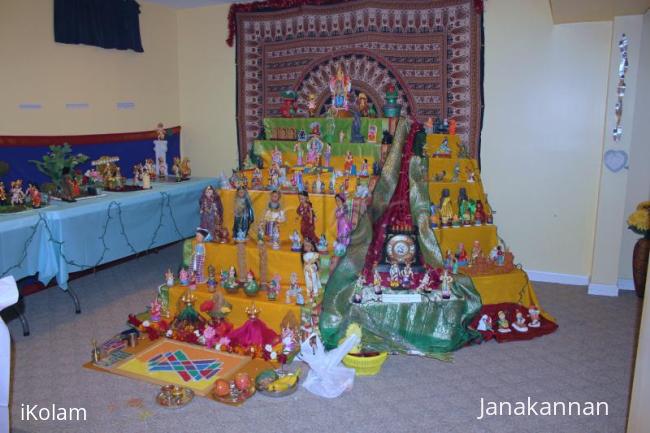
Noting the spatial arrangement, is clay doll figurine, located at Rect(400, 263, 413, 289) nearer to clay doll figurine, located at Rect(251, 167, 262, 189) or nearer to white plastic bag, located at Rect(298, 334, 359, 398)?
white plastic bag, located at Rect(298, 334, 359, 398)

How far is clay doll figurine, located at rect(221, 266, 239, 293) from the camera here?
171 inches

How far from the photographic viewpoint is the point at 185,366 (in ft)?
12.6

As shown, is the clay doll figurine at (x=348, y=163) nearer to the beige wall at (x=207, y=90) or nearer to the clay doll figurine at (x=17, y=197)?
the beige wall at (x=207, y=90)

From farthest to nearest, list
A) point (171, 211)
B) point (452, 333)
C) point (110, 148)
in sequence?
1. point (110, 148)
2. point (171, 211)
3. point (452, 333)

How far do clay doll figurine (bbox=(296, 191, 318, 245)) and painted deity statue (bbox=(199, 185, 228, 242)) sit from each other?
29.1 inches

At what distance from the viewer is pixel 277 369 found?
381cm

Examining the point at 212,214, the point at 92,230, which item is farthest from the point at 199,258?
the point at 92,230

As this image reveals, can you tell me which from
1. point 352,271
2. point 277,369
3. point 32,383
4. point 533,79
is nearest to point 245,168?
→ point 352,271

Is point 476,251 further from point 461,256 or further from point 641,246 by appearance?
point 641,246

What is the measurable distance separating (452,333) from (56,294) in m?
3.99

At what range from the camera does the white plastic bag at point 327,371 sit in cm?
351

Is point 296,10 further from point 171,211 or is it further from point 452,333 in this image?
point 452,333

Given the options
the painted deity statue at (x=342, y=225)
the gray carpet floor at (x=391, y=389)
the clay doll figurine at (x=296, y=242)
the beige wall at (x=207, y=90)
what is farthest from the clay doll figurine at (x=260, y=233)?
the beige wall at (x=207, y=90)

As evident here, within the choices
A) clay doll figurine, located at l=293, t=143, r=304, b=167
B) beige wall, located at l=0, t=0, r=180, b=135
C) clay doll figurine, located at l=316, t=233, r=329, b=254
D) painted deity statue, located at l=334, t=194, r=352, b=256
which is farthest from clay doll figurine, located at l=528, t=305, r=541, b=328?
beige wall, located at l=0, t=0, r=180, b=135
